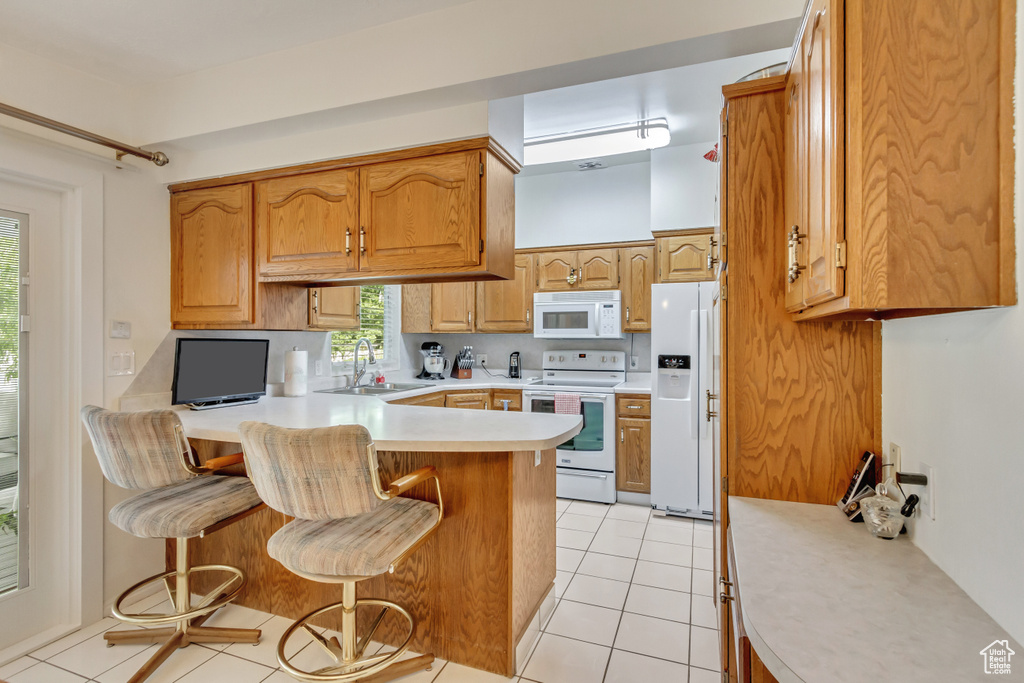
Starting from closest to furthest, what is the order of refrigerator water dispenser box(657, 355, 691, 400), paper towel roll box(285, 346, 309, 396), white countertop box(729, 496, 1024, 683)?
white countertop box(729, 496, 1024, 683), paper towel roll box(285, 346, 309, 396), refrigerator water dispenser box(657, 355, 691, 400)

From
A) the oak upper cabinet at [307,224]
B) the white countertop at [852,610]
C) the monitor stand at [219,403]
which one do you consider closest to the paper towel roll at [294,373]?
the monitor stand at [219,403]

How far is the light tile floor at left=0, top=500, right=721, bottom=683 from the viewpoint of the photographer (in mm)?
1900

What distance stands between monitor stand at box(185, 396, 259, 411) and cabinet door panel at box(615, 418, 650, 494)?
2.58m

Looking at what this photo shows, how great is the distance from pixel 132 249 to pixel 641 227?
3.54 meters

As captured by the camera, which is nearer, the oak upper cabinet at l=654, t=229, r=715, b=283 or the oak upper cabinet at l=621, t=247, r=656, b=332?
the oak upper cabinet at l=654, t=229, r=715, b=283

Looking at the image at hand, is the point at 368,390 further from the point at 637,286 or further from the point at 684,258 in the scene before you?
the point at 684,258

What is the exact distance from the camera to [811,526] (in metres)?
1.31

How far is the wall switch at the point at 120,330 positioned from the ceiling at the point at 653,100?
2.53 meters

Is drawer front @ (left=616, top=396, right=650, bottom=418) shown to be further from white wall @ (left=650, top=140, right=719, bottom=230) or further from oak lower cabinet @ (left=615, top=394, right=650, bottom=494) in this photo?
white wall @ (left=650, top=140, right=719, bottom=230)

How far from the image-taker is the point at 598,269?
428 cm

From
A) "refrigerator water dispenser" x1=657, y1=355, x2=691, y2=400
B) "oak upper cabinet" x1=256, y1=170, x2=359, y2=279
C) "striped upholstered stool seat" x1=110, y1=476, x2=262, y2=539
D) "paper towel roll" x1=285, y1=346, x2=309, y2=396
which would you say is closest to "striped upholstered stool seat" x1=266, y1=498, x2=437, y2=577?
"striped upholstered stool seat" x1=110, y1=476, x2=262, y2=539

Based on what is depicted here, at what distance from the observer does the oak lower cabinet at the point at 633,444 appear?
3.83 m

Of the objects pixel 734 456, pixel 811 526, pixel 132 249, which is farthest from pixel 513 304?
pixel 811 526

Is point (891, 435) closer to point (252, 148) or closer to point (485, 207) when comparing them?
point (485, 207)
